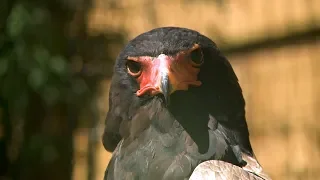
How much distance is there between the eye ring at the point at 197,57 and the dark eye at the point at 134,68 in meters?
0.14

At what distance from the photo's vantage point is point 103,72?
2.57 m

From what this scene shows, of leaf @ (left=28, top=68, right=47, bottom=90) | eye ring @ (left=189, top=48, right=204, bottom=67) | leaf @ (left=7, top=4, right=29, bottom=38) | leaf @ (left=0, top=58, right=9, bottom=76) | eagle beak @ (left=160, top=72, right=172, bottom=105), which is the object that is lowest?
leaf @ (left=28, top=68, right=47, bottom=90)

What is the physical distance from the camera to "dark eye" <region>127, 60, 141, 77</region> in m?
1.55

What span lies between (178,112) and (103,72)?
1.07 meters

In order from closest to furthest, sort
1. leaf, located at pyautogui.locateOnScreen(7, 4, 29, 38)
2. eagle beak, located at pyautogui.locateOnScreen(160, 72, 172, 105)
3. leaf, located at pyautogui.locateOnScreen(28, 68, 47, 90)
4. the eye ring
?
eagle beak, located at pyautogui.locateOnScreen(160, 72, 172, 105) → the eye ring → leaf, located at pyautogui.locateOnScreen(7, 4, 29, 38) → leaf, located at pyautogui.locateOnScreen(28, 68, 47, 90)

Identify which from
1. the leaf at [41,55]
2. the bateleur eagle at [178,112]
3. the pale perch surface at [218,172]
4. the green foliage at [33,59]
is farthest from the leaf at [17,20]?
the pale perch surface at [218,172]

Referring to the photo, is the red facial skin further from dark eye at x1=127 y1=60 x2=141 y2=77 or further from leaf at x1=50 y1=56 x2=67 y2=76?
leaf at x1=50 y1=56 x2=67 y2=76

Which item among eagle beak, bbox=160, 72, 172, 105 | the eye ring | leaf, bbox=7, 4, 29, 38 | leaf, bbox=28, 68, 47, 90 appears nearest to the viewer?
eagle beak, bbox=160, 72, 172, 105

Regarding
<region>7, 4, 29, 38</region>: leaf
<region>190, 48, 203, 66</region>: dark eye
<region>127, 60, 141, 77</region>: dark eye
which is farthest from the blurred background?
<region>190, 48, 203, 66</region>: dark eye

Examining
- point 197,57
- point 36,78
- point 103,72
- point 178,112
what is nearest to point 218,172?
point 178,112

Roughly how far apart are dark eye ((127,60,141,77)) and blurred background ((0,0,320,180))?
0.73 m

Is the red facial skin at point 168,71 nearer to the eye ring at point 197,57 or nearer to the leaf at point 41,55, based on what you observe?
the eye ring at point 197,57

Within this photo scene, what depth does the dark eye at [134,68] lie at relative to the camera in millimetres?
1552

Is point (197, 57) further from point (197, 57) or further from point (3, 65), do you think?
point (3, 65)
